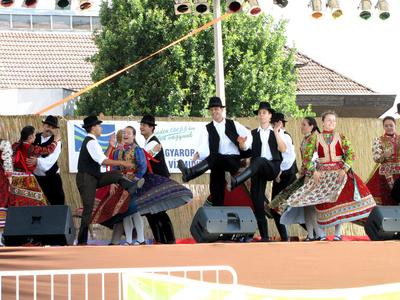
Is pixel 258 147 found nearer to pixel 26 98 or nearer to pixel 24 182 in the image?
pixel 24 182

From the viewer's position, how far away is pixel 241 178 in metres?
10.8

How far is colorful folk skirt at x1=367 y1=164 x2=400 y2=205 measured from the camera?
11.7 meters

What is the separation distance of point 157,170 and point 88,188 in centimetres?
87

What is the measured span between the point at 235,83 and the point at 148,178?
1343 centimetres

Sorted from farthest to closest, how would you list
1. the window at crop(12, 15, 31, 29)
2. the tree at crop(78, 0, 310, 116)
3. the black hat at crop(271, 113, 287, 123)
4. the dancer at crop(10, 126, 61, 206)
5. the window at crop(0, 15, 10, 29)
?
the window at crop(12, 15, 31, 29) → the window at crop(0, 15, 10, 29) → the tree at crop(78, 0, 310, 116) → the black hat at crop(271, 113, 287, 123) → the dancer at crop(10, 126, 61, 206)

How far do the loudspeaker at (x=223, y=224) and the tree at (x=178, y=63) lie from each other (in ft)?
44.2

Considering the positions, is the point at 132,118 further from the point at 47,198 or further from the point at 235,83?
the point at 235,83

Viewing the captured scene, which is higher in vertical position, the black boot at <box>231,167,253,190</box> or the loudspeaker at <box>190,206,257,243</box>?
the black boot at <box>231,167,253,190</box>

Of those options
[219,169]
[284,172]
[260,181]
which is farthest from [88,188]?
[284,172]

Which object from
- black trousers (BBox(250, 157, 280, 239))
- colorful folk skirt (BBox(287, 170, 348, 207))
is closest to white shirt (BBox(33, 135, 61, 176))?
black trousers (BBox(250, 157, 280, 239))

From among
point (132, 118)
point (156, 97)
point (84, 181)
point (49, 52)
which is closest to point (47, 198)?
point (84, 181)

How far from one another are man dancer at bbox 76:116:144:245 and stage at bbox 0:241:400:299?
5.55ft

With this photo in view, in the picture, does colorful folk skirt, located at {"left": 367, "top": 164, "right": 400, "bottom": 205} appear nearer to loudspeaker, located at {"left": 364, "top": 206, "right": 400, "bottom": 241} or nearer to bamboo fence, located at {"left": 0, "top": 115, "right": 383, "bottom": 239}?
loudspeaker, located at {"left": 364, "top": 206, "right": 400, "bottom": 241}

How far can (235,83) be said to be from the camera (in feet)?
79.7
